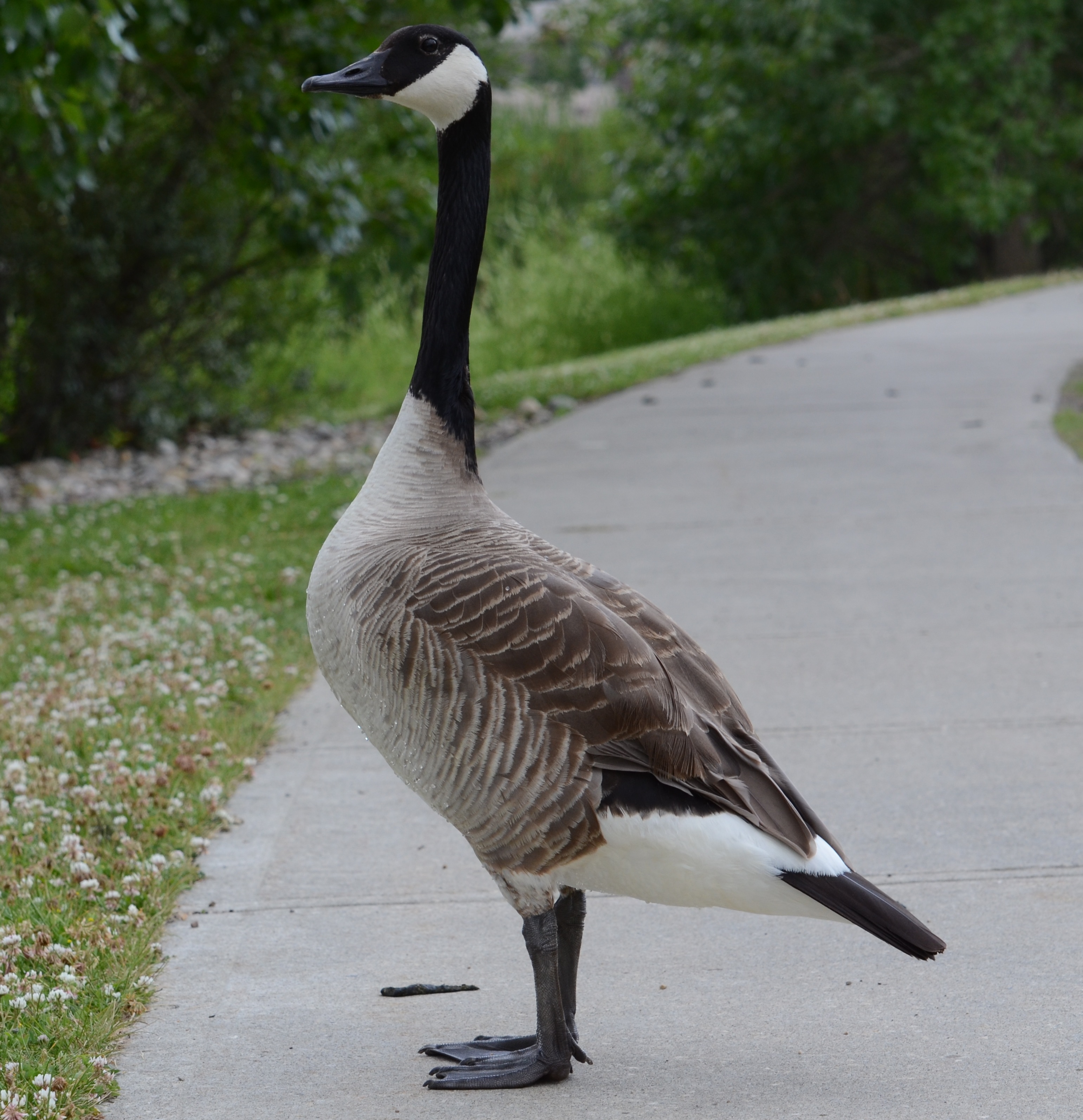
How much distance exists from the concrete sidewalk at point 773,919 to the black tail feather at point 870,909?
442mm

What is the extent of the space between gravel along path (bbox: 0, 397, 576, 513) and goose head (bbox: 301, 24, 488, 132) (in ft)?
24.3

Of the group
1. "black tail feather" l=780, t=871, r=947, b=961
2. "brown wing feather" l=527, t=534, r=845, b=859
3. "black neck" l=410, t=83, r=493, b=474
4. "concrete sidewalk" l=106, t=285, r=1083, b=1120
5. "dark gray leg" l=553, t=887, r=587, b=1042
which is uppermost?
"black neck" l=410, t=83, r=493, b=474

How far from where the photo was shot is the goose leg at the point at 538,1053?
286 centimetres

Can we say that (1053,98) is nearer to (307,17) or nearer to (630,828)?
(307,17)

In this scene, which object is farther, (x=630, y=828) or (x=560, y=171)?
(x=560, y=171)

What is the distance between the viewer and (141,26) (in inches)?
326

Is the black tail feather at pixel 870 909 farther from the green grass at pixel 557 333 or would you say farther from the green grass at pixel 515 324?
the green grass at pixel 515 324

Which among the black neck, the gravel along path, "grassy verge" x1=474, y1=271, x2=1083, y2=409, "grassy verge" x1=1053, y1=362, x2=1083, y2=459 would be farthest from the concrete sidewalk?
"grassy verge" x1=474, y1=271, x2=1083, y2=409

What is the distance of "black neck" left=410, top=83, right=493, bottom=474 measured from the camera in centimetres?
332

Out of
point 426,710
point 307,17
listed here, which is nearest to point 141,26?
point 307,17

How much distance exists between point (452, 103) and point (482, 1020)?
2097 mm

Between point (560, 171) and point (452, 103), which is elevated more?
point (560, 171)

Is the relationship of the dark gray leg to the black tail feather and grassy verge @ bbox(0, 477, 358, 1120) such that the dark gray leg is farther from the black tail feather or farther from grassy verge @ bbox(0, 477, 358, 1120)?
grassy verge @ bbox(0, 477, 358, 1120)

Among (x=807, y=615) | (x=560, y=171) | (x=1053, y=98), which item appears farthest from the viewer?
(x=560, y=171)
